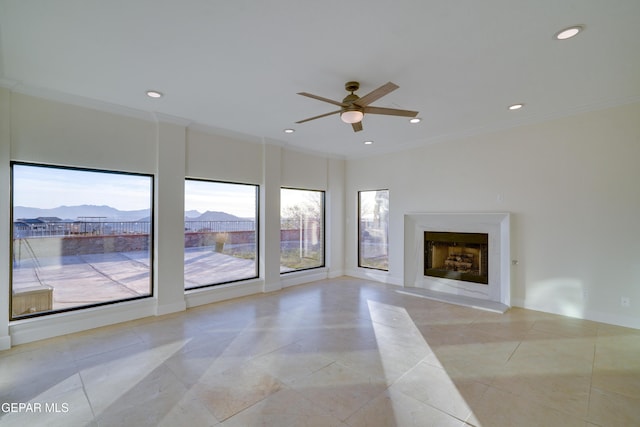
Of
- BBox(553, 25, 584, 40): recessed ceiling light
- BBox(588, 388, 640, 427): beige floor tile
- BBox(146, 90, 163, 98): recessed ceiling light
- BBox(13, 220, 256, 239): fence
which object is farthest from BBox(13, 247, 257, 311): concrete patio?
BBox(553, 25, 584, 40): recessed ceiling light

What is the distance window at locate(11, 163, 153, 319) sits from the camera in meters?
3.52

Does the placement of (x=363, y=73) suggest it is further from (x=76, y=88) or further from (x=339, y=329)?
(x=76, y=88)

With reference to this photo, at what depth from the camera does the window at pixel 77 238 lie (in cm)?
352

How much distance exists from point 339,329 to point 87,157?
4.01 meters

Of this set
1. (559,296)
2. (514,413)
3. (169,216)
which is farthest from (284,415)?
(559,296)

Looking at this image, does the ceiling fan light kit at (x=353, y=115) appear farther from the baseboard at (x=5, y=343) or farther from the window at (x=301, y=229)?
the baseboard at (x=5, y=343)

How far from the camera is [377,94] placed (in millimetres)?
2734

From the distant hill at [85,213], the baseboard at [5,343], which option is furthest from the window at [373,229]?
the baseboard at [5,343]

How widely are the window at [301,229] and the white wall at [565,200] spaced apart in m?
2.75

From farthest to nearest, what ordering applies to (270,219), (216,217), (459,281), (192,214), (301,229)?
1. (301,229)
2. (270,219)
3. (459,281)
4. (216,217)
5. (192,214)

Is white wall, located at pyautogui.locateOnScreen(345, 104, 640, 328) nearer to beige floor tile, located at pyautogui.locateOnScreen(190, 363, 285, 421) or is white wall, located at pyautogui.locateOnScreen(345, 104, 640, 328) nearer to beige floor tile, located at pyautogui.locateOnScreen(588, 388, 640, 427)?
beige floor tile, located at pyautogui.locateOnScreen(588, 388, 640, 427)

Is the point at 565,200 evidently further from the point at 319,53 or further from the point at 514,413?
the point at 319,53

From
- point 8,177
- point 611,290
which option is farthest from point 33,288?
point 611,290

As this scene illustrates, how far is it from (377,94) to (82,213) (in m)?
4.08
